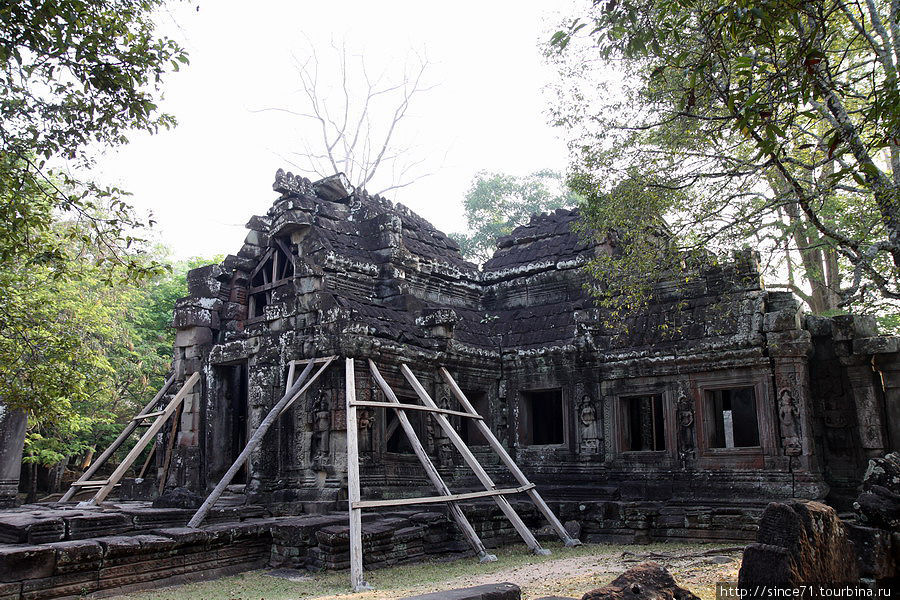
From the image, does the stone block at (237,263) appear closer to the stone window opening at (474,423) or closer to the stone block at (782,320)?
the stone window opening at (474,423)

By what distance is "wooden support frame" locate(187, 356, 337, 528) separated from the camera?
9.11m

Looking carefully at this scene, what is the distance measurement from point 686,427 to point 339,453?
5890 millimetres

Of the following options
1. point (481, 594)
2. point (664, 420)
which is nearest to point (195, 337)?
point (664, 420)

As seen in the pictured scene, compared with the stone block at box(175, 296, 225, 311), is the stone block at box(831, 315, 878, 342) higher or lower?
lower

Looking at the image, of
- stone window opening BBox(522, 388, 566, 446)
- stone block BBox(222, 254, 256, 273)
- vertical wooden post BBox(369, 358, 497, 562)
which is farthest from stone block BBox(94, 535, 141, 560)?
stone window opening BBox(522, 388, 566, 446)

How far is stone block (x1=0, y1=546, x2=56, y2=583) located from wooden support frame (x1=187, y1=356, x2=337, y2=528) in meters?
1.92

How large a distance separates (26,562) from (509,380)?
8.99m

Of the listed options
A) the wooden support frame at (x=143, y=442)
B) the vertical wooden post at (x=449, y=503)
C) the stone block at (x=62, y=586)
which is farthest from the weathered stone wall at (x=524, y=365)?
the stone block at (x=62, y=586)

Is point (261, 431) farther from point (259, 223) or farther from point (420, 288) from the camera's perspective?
point (259, 223)

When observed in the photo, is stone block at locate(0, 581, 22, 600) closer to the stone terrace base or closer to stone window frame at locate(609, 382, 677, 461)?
the stone terrace base

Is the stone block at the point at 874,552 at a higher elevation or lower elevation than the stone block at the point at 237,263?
lower

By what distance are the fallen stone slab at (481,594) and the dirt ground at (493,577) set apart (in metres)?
1.47

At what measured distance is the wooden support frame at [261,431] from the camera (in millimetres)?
9112

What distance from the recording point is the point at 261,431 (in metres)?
9.99
